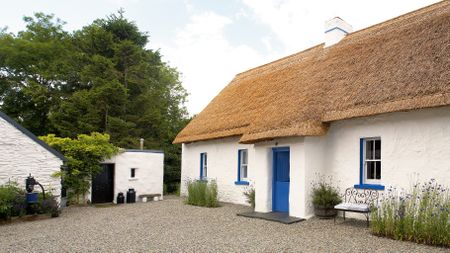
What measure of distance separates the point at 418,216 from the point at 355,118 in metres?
3.24

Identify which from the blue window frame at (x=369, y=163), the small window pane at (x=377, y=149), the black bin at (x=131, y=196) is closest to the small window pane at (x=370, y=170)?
the blue window frame at (x=369, y=163)

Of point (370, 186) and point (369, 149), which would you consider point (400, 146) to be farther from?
point (370, 186)

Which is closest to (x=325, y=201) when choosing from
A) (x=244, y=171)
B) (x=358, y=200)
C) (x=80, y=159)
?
(x=358, y=200)

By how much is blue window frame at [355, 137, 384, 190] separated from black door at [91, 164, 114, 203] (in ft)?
36.0

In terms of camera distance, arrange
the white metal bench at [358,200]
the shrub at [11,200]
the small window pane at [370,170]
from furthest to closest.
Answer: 1. the shrub at [11,200]
2. the small window pane at [370,170]
3. the white metal bench at [358,200]

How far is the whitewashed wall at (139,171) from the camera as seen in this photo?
52.5 feet

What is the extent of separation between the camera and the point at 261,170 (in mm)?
11844

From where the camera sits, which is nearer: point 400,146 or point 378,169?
point 400,146

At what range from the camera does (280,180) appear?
1173 cm

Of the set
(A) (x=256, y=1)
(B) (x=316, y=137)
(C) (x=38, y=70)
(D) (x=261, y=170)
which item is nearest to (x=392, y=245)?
(B) (x=316, y=137)

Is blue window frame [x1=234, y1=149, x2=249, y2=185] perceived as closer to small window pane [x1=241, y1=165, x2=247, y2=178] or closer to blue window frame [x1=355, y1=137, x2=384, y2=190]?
small window pane [x1=241, y1=165, x2=247, y2=178]

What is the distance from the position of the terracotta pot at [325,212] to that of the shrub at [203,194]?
4.61 meters

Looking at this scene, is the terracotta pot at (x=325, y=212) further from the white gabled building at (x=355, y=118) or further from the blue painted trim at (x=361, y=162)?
the blue painted trim at (x=361, y=162)

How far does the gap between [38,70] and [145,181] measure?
1383cm
